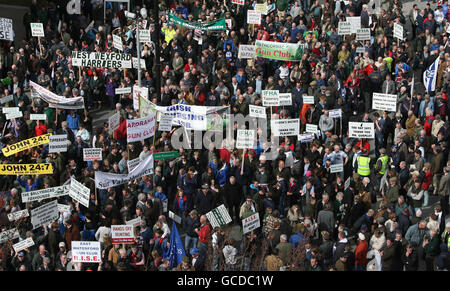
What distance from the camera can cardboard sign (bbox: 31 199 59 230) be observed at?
16.0 metres

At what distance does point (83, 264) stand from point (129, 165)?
2839 mm

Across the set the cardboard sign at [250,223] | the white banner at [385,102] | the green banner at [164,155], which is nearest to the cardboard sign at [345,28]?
the white banner at [385,102]

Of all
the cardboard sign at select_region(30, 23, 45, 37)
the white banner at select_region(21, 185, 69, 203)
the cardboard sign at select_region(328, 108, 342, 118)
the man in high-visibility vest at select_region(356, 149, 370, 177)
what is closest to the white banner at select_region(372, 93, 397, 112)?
the cardboard sign at select_region(328, 108, 342, 118)

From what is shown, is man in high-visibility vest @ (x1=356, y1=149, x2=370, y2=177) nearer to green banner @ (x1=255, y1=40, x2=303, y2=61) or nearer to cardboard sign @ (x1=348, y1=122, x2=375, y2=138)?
cardboard sign @ (x1=348, y1=122, x2=375, y2=138)

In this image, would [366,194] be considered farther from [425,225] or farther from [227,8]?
[227,8]

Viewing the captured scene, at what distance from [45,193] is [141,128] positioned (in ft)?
8.04

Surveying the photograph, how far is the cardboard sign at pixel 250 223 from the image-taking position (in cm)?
1584

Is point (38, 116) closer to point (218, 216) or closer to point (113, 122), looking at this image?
point (113, 122)

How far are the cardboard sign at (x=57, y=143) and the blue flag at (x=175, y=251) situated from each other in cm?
424

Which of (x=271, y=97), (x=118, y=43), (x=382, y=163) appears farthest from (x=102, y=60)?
(x=382, y=163)

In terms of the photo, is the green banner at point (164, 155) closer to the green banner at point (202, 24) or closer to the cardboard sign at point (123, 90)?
the cardboard sign at point (123, 90)

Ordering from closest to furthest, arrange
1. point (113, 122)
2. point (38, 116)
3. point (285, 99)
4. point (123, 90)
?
point (113, 122), point (285, 99), point (38, 116), point (123, 90)

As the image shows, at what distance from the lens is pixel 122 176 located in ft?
54.9

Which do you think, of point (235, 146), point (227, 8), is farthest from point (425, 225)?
point (227, 8)
